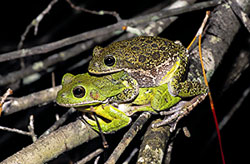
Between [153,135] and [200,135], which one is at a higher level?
[153,135]

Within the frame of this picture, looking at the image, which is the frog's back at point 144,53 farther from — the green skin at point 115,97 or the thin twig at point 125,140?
the thin twig at point 125,140

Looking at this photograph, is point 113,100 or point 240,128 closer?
point 113,100

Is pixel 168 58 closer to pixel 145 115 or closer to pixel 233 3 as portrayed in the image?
pixel 145 115

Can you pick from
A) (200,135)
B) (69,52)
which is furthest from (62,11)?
(200,135)

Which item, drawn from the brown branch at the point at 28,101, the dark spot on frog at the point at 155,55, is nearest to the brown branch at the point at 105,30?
the brown branch at the point at 28,101

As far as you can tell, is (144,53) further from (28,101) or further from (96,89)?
(28,101)

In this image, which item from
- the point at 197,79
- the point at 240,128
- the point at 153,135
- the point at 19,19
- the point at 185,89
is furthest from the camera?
the point at 19,19
